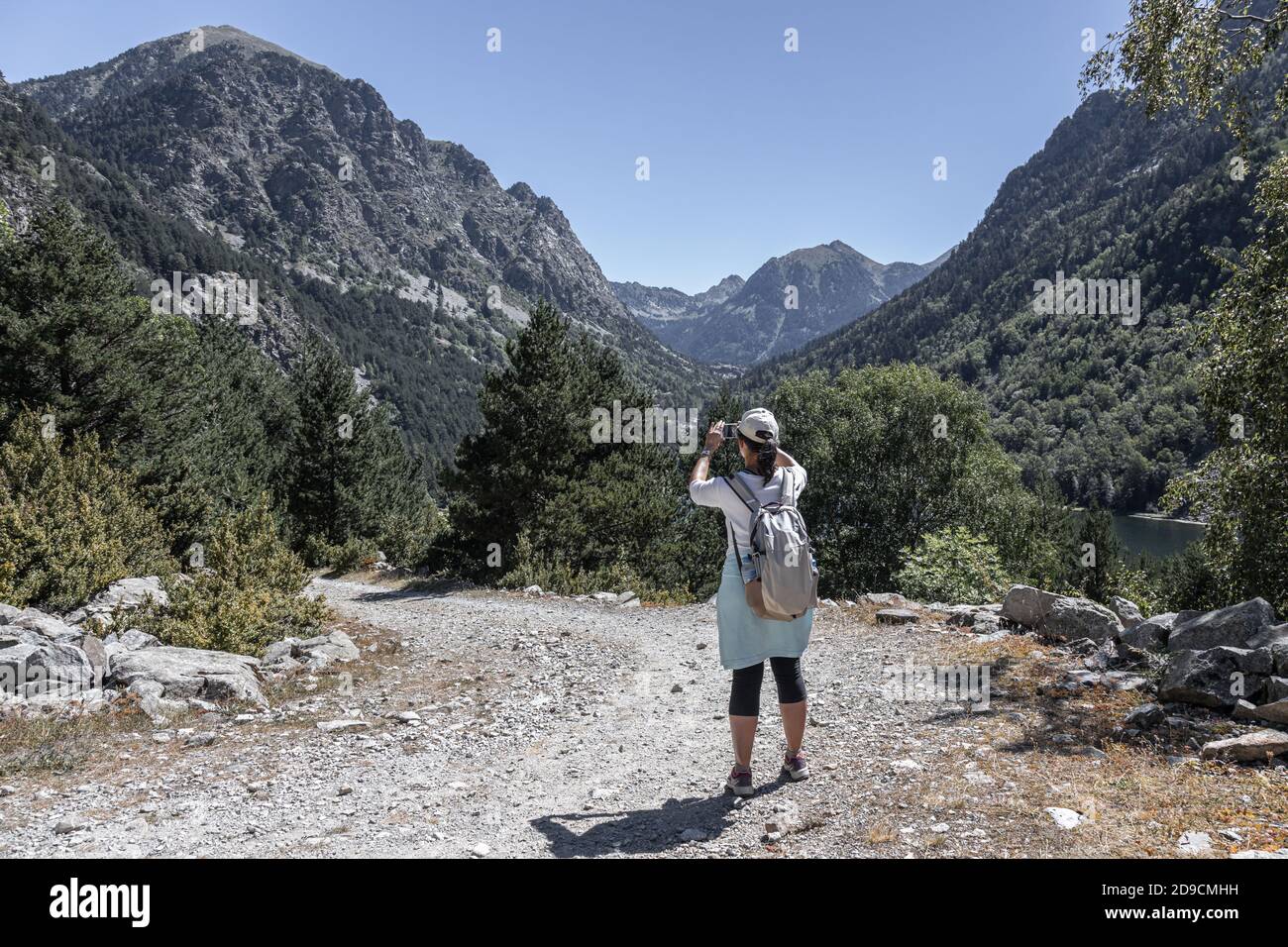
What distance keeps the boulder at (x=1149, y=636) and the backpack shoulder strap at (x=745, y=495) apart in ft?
20.3

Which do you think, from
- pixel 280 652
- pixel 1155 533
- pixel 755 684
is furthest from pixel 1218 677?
pixel 1155 533

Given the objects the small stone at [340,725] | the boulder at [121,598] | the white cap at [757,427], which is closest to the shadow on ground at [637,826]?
the white cap at [757,427]

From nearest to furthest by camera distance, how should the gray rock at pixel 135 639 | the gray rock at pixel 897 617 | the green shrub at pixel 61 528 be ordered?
1. the gray rock at pixel 135 639
2. the green shrub at pixel 61 528
3. the gray rock at pixel 897 617

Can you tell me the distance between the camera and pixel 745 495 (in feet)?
16.1

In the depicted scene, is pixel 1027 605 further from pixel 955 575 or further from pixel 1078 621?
pixel 955 575

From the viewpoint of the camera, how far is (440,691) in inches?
346

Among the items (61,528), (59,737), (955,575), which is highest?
(61,528)

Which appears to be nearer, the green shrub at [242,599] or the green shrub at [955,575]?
the green shrub at [242,599]

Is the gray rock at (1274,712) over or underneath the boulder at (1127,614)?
over

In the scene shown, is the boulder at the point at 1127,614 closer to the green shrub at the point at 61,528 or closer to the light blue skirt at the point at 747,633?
the light blue skirt at the point at 747,633

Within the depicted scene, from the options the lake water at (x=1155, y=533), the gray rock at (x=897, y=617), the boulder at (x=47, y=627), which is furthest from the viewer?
the lake water at (x=1155, y=533)

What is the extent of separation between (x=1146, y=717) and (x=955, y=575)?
1065 cm

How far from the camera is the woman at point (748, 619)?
4.88 metres

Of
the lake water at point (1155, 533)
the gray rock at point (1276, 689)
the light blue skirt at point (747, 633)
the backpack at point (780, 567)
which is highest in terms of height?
the backpack at point (780, 567)
